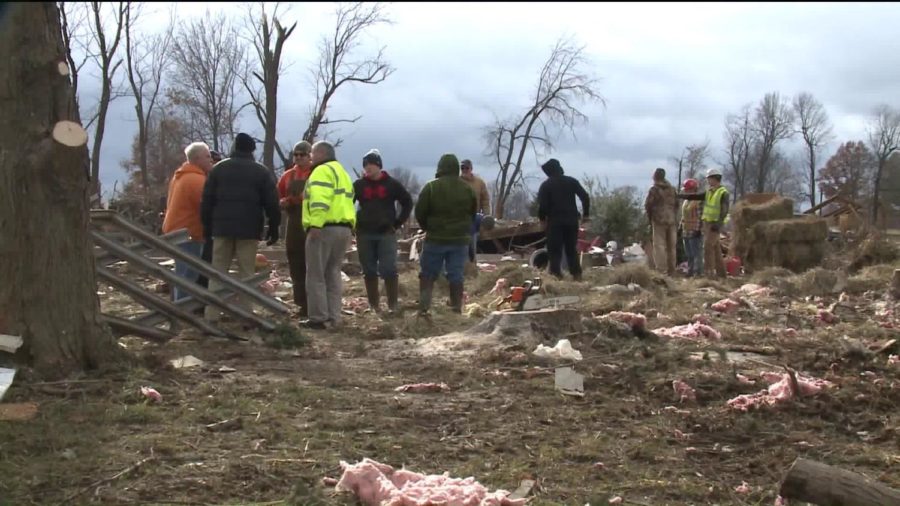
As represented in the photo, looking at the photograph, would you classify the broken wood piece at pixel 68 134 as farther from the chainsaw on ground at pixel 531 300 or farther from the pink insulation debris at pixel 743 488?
the chainsaw on ground at pixel 531 300

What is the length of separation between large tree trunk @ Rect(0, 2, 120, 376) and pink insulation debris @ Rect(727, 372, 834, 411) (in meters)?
4.05

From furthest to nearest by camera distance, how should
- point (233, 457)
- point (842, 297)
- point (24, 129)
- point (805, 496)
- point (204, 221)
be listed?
point (842, 297) → point (204, 221) → point (24, 129) → point (233, 457) → point (805, 496)

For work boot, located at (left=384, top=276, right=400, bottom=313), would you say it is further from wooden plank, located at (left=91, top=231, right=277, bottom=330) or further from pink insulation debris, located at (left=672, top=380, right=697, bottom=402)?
pink insulation debris, located at (left=672, top=380, right=697, bottom=402)

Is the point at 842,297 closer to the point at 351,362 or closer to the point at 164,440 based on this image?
the point at 351,362

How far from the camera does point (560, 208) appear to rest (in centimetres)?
1178

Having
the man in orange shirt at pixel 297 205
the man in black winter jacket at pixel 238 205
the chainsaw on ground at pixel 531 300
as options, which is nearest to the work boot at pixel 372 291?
the man in orange shirt at pixel 297 205

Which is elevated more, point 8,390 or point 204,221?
point 204,221

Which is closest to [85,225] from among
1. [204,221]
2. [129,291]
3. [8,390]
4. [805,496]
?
[8,390]

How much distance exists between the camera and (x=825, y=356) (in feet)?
23.8

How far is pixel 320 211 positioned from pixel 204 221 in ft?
3.48

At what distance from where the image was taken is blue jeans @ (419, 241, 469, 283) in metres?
9.63

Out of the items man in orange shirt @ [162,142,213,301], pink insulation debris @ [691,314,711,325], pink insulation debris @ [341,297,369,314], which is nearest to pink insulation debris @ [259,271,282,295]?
pink insulation debris @ [341,297,369,314]

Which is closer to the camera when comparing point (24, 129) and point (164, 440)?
point (164, 440)

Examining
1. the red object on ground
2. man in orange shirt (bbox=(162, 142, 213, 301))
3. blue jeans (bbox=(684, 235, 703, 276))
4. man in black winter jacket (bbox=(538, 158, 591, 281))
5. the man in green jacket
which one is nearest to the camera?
man in orange shirt (bbox=(162, 142, 213, 301))
